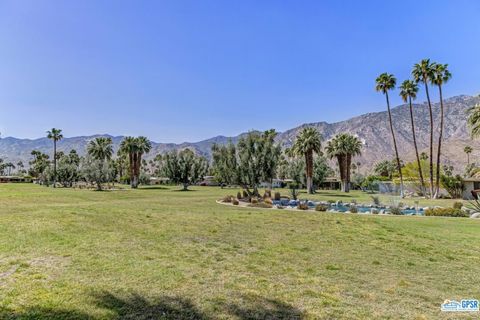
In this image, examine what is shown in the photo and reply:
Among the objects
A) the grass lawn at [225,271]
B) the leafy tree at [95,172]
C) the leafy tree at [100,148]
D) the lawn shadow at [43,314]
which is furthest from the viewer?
the leafy tree at [100,148]

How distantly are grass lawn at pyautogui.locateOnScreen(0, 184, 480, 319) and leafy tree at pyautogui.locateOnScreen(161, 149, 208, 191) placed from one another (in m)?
43.9

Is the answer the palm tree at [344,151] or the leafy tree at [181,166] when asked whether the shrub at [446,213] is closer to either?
the palm tree at [344,151]

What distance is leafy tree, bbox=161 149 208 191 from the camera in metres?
57.4

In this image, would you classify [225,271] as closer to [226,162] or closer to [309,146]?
[226,162]

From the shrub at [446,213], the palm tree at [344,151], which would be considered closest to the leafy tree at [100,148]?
the palm tree at [344,151]

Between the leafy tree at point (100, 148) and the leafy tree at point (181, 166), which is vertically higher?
the leafy tree at point (100, 148)

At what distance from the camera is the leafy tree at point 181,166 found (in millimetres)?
57438

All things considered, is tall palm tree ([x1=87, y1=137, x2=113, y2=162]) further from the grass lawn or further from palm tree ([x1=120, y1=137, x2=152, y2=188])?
the grass lawn

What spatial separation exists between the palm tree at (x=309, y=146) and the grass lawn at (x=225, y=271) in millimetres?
38273

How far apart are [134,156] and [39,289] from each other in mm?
66452

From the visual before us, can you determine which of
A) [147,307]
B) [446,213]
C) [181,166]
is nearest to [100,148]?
[181,166]

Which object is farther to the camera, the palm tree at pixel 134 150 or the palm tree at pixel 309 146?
the palm tree at pixel 134 150

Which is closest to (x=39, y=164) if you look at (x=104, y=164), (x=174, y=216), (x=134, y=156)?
(x=134, y=156)

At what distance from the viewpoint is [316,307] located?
5578 millimetres
